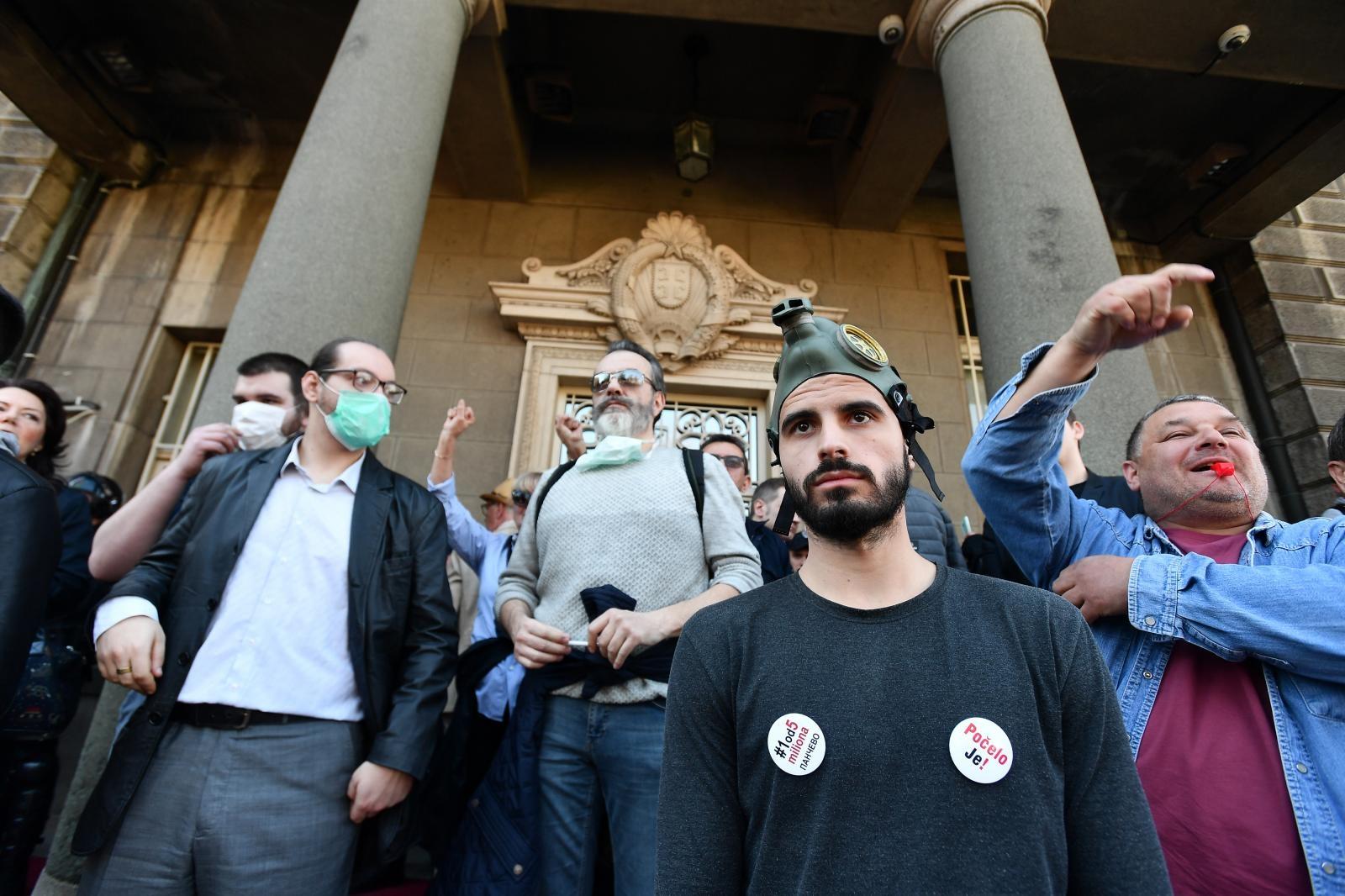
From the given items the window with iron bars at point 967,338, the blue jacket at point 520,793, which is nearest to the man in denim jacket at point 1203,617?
the blue jacket at point 520,793

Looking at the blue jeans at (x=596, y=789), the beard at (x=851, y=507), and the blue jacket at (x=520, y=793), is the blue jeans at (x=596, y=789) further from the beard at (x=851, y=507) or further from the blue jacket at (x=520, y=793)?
the beard at (x=851, y=507)

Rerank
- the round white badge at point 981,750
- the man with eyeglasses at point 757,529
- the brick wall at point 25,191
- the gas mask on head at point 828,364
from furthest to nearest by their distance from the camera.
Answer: the brick wall at point 25,191 < the man with eyeglasses at point 757,529 < the gas mask on head at point 828,364 < the round white badge at point 981,750

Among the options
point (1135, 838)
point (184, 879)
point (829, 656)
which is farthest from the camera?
point (184, 879)

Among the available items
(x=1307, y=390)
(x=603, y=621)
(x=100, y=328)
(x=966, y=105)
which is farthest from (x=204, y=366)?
(x=1307, y=390)

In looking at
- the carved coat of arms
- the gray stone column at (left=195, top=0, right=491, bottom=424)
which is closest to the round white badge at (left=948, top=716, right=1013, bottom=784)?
the gray stone column at (left=195, top=0, right=491, bottom=424)

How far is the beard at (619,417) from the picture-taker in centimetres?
267

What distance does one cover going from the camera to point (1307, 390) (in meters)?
6.39

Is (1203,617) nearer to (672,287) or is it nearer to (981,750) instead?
(981,750)

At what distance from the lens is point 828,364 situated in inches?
61.0

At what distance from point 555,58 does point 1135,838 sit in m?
7.75

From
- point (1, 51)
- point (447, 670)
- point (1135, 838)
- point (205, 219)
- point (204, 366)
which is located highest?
point (1, 51)

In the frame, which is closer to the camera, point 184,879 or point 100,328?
point 184,879

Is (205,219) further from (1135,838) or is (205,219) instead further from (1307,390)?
(1307,390)

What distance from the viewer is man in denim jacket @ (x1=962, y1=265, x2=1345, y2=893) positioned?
138 centimetres
